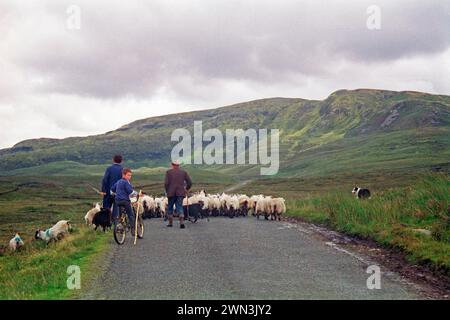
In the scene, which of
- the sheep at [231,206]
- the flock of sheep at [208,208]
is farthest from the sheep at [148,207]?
the sheep at [231,206]

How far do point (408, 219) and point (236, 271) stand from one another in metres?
9.28

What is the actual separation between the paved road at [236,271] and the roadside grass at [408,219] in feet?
5.77

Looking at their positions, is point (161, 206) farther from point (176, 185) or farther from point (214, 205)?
point (176, 185)

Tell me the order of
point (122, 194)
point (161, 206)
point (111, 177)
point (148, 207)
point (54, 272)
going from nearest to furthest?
point (54, 272), point (122, 194), point (111, 177), point (161, 206), point (148, 207)

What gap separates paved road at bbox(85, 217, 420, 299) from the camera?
29.1 feet

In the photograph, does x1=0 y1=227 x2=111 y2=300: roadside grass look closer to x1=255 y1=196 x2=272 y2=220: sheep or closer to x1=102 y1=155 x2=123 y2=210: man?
x1=102 y1=155 x2=123 y2=210: man

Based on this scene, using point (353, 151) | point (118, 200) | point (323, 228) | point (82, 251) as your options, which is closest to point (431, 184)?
point (323, 228)

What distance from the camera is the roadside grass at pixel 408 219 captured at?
41.9 feet

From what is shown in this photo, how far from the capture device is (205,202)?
2705cm

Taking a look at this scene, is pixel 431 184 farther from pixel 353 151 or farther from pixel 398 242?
pixel 353 151

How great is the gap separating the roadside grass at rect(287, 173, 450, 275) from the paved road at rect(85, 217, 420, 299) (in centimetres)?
176

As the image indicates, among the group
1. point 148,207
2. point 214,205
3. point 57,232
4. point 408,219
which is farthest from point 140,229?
point 214,205

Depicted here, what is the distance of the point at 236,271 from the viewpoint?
10883 millimetres
